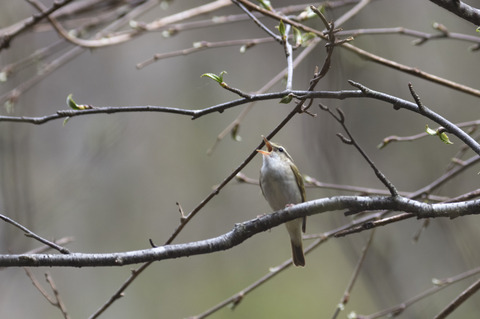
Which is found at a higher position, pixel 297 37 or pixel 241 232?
pixel 297 37

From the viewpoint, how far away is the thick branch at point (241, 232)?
1.50 meters

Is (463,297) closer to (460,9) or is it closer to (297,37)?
(460,9)

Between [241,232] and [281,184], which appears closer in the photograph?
[241,232]

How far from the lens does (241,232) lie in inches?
65.5

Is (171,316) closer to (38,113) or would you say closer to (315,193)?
(315,193)

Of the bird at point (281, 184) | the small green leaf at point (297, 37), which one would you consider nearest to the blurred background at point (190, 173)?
the bird at point (281, 184)

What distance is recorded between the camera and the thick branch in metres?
1.50

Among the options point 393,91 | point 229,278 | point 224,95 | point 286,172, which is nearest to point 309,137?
point 286,172

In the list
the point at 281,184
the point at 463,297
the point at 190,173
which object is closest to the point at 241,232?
the point at 463,297

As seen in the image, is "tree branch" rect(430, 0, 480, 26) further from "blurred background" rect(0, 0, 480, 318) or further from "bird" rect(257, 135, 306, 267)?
"blurred background" rect(0, 0, 480, 318)

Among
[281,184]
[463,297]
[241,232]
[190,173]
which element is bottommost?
[463,297]

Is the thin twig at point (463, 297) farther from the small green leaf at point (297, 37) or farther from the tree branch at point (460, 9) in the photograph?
the small green leaf at point (297, 37)

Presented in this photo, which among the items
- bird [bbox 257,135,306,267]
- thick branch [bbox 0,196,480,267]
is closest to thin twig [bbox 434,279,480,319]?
thick branch [bbox 0,196,480,267]

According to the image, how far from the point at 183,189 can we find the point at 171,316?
Answer: 1.43 metres
